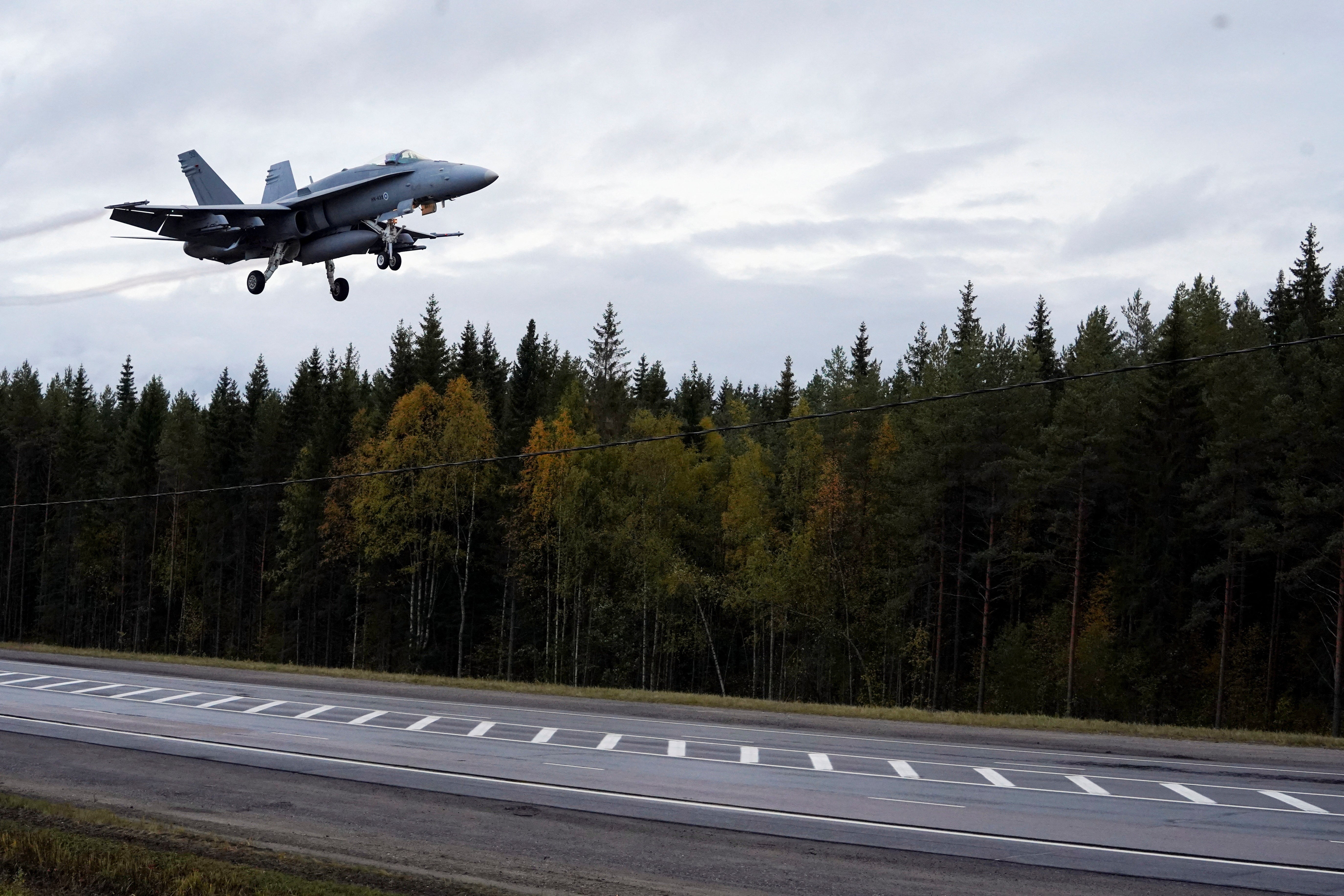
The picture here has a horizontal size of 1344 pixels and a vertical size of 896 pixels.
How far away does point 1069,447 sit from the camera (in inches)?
2005

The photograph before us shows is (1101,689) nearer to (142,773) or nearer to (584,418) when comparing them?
(584,418)

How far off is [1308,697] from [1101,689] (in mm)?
7609

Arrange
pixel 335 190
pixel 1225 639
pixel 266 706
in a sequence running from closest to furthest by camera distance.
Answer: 1. pixel 335 190
2. pixel 266 706
3. pixel 1225 639

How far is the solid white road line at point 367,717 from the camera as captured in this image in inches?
1015

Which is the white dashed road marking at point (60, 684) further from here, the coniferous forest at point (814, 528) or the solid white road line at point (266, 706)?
the coniferous forest at point (814, 528)

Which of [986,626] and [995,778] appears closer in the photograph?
[995,778]

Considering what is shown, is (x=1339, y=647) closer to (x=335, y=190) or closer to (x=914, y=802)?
(x=914, y=802)

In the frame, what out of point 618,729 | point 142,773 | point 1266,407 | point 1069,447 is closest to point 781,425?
point 1069,447

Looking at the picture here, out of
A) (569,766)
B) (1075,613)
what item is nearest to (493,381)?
(1075,613)

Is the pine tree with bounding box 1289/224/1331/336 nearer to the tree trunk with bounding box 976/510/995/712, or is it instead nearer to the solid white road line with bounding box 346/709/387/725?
the tree trunk with bounding box 976/510/995/712

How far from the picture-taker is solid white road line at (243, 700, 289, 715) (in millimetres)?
27922

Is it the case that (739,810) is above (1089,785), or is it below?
below

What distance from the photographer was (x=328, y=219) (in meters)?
26.2

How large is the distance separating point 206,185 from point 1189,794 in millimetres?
24068
